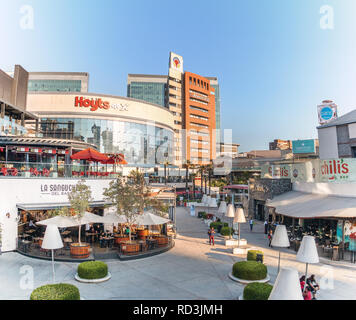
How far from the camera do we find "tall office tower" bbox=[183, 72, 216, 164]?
306 ft

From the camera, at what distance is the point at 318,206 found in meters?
17.0

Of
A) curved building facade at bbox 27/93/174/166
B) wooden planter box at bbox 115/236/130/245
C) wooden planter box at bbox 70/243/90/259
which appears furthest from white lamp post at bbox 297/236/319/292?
curved building facade at bbox 27/93/174/166

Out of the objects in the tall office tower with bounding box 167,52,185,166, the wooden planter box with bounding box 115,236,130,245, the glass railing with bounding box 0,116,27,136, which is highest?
the tall office tower with bounding box 167,52,185,166

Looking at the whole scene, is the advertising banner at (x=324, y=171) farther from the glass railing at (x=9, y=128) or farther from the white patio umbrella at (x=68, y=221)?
the glass railing at (x=9, y=128)

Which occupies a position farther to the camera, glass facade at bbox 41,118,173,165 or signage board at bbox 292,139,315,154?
signage board at bbox 292,139,315,154

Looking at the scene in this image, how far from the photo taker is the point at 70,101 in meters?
48.7

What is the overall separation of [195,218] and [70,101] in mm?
30863

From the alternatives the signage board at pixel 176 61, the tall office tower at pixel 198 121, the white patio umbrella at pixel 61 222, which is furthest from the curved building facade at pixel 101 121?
the signage board at pixel 176 61

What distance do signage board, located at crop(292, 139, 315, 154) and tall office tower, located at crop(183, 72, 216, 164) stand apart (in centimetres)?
3769

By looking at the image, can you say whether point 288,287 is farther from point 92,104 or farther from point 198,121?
point 198,121

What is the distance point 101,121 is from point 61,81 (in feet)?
238

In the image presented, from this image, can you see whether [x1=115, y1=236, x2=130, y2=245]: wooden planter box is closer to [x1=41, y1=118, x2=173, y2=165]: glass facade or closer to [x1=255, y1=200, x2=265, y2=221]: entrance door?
[x1=255, y1=200, x2=265, y2=221]: entrance door

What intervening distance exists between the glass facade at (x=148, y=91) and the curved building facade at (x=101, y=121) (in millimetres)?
64727
